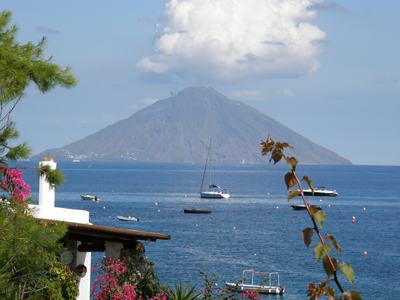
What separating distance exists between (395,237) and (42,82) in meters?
67.4

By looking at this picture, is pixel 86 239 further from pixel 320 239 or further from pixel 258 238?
pixel 258 238

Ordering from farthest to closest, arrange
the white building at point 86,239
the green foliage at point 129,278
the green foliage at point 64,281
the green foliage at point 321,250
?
the white building at point 86,239 → the green foliage at point 129,278 → the green foliage at point 64,281 → the green foliage at point 321,250


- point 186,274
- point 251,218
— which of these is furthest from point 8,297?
point 251,218

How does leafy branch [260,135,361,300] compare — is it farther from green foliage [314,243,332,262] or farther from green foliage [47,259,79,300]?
green foliage [47,259,79,300]

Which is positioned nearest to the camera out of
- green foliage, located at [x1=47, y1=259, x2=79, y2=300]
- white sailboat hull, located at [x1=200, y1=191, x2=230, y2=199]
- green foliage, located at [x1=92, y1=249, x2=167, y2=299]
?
green foliage, located at [x1=47, y1=259, x2=79, y2=300]

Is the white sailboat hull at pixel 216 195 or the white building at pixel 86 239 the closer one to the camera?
the white building at pixel 86 239

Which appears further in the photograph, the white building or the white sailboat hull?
the white sailboat hull

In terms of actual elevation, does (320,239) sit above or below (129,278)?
above

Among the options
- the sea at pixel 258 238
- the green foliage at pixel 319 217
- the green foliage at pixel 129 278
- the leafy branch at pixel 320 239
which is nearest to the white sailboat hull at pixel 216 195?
the sea at pixel 258 238

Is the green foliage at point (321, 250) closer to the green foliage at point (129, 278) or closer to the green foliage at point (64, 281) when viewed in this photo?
the green foliage at point (64, 281)

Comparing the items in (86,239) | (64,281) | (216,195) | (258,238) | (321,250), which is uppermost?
(216,195)

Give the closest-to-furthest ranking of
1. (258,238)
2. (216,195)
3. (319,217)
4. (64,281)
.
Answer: (319,217), (64,281), (258,238), (216,195)

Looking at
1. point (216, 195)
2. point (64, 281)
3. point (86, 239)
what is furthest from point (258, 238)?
point (216, 195)

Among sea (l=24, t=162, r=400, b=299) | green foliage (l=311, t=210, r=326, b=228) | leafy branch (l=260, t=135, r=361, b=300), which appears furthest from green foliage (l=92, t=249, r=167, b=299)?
green foliage (l=311, t=210, r=326, b=228)
